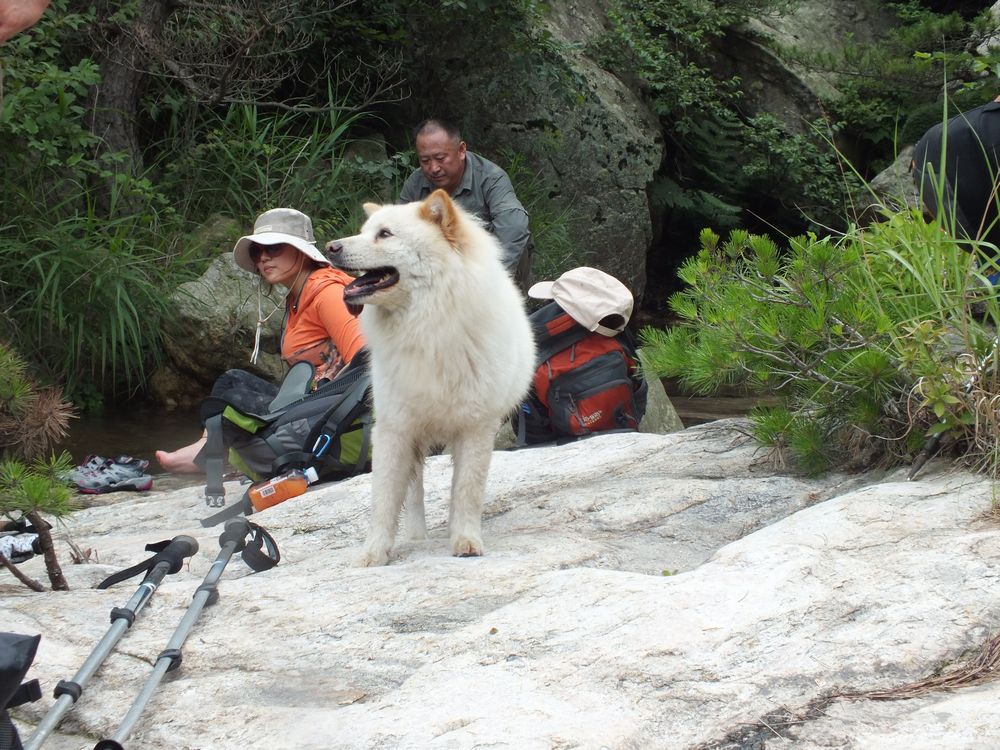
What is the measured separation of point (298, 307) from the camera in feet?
17.1

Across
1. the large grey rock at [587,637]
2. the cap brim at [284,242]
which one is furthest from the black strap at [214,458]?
the large grey rock at [587,637]

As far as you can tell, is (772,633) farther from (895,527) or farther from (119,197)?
(119,197)

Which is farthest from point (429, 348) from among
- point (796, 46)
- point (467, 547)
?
point (796, 46)

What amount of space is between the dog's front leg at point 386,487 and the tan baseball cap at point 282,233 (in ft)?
5.62

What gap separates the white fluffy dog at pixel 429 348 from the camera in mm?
3549

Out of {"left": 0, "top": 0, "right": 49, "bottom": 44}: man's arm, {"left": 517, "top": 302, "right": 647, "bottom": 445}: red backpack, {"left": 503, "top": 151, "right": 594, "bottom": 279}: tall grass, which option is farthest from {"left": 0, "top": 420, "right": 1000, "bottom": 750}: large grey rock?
{"left": 503, "top": 151, "right": 594, "bottom": 279}: tall grass

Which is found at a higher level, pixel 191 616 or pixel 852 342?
pixel 852 342

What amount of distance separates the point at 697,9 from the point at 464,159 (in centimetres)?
607

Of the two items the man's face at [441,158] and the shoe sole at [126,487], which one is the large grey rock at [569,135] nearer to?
the man's face at [441,158]

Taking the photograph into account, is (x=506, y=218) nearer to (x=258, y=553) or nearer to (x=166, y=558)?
(x=258, y=553)

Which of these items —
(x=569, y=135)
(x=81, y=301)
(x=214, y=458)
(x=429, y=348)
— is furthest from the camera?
(x=569, y=135)

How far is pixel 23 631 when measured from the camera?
8.84 ft

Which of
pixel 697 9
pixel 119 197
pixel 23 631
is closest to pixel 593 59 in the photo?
pixel 697 9

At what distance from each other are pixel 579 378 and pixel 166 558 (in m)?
3.05
